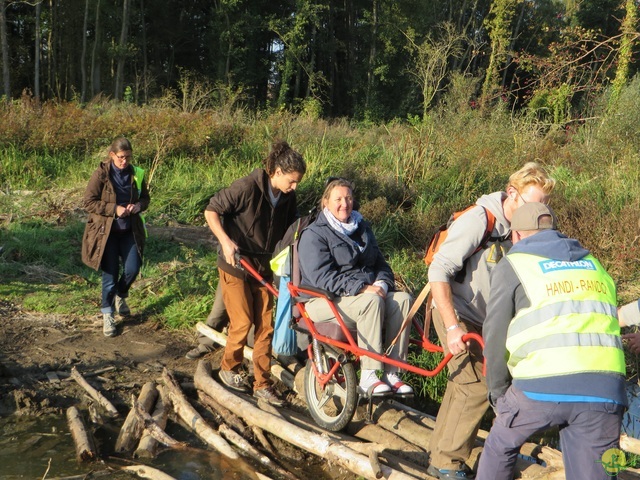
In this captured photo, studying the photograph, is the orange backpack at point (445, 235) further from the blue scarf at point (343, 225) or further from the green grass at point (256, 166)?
the green grass at point (256, 166)

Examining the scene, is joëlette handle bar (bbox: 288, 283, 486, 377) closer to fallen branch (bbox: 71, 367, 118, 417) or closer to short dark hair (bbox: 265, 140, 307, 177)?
short dark hair (bbox: 265, 140, 307, 177)

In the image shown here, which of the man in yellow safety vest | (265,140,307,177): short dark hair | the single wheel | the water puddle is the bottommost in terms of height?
the water puddle

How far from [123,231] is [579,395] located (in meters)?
5.74

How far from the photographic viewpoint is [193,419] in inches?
226

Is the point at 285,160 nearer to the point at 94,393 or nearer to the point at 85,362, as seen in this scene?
the point at 94,393

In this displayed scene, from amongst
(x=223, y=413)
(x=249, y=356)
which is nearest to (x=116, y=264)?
(x=249, y=356)

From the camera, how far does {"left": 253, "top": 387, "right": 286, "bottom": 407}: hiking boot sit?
5.98m

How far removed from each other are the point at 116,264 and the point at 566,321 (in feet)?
18.8

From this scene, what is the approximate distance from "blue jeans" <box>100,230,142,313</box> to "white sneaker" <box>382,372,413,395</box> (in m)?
3.76

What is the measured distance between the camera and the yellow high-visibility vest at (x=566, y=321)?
3328 millimetres

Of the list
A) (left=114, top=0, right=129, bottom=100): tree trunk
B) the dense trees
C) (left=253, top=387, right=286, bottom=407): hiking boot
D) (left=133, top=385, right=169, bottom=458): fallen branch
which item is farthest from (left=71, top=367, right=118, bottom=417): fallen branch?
(left=114, top=0, right=129, bottom=100): tree trunk

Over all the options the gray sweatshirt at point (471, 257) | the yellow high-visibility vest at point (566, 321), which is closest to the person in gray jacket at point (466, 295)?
the gray sweatshirt at point (471, 257)

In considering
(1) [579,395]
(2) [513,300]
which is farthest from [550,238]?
(1) [579,395]

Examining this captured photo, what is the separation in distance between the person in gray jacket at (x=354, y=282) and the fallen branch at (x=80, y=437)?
1964 millimetres
